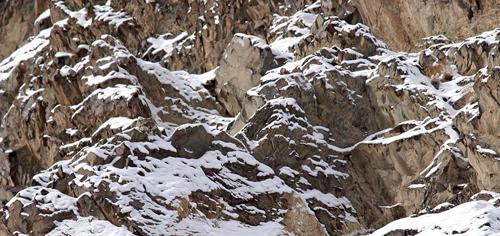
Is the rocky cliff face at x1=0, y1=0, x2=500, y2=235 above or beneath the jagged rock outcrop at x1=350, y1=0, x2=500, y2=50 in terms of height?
beneath

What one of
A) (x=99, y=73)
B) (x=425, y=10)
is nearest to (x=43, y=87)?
(x=99, y=73)

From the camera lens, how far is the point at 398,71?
35.9m

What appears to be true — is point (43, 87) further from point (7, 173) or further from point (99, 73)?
point (99, 73)

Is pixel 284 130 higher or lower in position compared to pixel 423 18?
lower

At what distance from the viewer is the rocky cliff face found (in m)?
31.1

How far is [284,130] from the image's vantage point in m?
35.3

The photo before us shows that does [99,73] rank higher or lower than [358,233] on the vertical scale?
higher

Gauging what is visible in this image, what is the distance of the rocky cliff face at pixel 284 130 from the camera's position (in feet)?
102

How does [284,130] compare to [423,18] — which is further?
[423,18]

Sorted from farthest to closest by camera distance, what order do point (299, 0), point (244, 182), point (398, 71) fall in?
point (299, 0) < point (398, 71) < point (244, 182)

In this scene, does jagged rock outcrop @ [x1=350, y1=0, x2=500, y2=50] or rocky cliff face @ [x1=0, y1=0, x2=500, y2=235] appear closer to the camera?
rocky cliff face @ [x1=0, y1=0, x2=500, y2=235]

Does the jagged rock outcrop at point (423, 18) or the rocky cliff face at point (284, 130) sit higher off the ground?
the jagged rock outcrop at point (423, 18)

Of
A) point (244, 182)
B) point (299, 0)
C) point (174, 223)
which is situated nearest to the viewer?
point (174, 223)

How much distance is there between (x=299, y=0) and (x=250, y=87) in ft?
24.4
